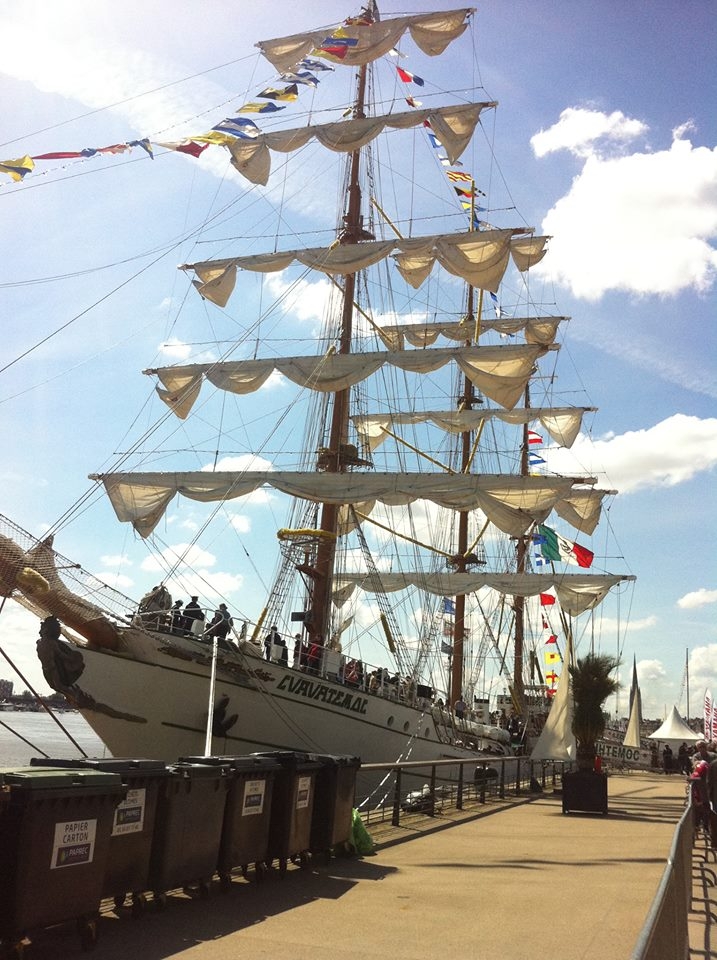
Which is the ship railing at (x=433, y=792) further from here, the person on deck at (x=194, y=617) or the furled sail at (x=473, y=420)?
the furled sail at (x=473, y=420)

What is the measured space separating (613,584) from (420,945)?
102 ft

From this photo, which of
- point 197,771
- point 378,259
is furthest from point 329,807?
point 378,259

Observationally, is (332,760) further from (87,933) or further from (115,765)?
(87,933)

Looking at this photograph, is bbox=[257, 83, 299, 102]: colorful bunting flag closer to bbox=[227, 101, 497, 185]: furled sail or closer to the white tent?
bbox=[227, 101, 497, 185]: furled sail

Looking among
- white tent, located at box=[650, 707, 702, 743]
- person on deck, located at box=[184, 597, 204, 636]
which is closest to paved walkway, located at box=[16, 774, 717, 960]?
person on deck, located at box=[184, 597, 204, 636]

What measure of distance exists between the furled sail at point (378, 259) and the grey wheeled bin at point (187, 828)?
2232 centimetres

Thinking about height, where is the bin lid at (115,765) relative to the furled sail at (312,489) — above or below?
below

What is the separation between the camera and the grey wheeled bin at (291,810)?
760 cm

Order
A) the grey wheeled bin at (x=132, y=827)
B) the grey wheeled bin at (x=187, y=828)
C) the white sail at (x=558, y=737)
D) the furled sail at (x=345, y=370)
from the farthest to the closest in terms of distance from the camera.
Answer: the furled sail at (x=345, y=370) → the white sail at (x=558, y=737) → the grey wheeled bin at (x=187, y=828) → the grey wheeled bin at (x=132, y=827)

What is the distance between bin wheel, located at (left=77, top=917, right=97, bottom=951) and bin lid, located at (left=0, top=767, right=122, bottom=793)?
73 cm

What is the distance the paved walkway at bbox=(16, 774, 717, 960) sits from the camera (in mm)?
5504

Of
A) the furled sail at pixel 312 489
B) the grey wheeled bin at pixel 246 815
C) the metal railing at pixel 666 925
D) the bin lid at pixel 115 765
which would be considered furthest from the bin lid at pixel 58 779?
the furled sail at pixel 312 489

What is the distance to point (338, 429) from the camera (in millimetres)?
27188

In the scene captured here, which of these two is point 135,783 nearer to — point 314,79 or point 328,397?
point 314,79
